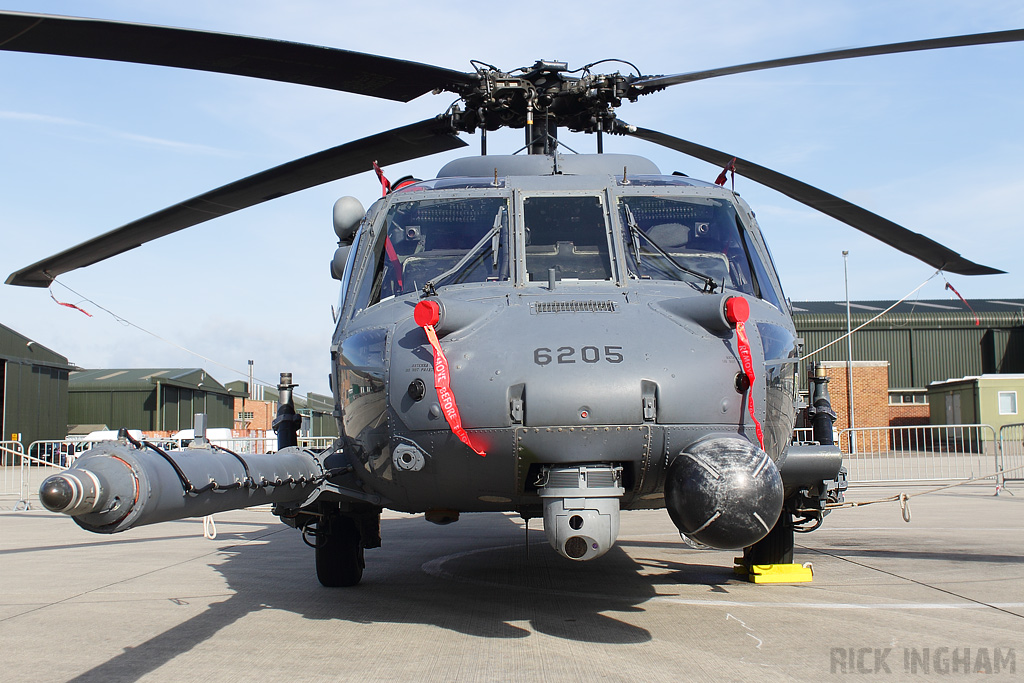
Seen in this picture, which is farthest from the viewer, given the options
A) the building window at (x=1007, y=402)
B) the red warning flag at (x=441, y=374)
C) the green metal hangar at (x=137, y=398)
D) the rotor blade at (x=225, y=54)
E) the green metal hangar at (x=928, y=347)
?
the green metal hangar at (x=137, y=398)

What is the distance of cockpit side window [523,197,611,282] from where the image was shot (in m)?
5.00

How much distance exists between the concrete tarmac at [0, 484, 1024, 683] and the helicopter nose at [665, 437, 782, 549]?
70 centimetres

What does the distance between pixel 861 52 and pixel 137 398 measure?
43.1m

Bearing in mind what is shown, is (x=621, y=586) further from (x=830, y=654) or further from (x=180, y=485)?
(x=180, y=485)

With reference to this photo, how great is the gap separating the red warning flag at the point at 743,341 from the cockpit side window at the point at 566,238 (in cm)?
97

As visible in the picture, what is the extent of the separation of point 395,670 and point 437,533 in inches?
256

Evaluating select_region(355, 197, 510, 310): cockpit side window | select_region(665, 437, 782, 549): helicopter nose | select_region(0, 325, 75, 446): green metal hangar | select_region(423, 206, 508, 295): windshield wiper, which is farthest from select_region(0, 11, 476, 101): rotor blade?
select_region(0, 325, 75, 446): green metal hangar

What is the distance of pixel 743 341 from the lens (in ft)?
13.8

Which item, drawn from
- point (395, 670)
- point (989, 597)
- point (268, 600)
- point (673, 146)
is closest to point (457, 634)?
point (395, 670)

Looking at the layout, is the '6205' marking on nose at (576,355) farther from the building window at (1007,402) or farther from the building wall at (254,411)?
the building wall at (254,411)

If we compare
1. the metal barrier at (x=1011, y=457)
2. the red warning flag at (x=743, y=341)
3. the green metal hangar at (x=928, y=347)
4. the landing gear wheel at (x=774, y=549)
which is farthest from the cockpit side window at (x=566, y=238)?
the green metal hangar at (x=928, y=347)

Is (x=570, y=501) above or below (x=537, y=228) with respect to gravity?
below

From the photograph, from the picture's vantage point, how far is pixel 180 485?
3.41 metres

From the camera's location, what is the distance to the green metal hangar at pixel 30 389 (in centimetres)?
3369
